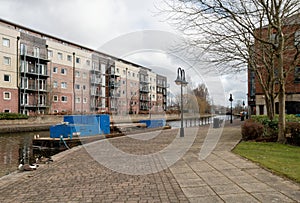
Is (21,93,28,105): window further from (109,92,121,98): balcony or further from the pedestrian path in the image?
the pedestrian path

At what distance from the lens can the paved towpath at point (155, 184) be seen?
17.4 ft

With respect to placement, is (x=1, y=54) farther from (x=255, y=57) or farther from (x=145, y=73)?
(x=255, y=57)

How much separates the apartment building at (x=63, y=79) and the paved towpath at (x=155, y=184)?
30667 millimetres

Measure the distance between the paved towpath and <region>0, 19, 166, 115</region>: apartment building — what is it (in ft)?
101

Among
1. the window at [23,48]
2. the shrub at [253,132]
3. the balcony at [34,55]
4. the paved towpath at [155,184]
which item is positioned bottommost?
the paved towpath at [155,184]

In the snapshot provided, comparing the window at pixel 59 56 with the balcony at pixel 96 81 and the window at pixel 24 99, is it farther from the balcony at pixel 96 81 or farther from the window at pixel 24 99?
the window at pixel 24 99

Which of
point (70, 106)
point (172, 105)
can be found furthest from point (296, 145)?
point (172, 105)

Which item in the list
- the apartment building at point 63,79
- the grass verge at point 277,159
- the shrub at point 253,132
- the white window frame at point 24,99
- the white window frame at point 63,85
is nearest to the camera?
the grass verge at point 277,159

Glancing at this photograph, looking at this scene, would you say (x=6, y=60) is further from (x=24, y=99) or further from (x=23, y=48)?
(x=24, y=99)

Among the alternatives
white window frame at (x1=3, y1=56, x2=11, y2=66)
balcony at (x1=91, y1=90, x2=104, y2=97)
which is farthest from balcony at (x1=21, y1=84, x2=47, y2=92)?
balcony at (x1=91, y1=90, x2=104, y2=97)

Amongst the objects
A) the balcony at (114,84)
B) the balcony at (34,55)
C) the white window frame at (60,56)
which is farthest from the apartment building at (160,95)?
the balcony at (34,55)

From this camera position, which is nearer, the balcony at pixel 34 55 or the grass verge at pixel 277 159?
the grass verge at pixel 277 159

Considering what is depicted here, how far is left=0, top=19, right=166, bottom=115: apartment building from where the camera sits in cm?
4294

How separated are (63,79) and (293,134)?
45.4 meters
